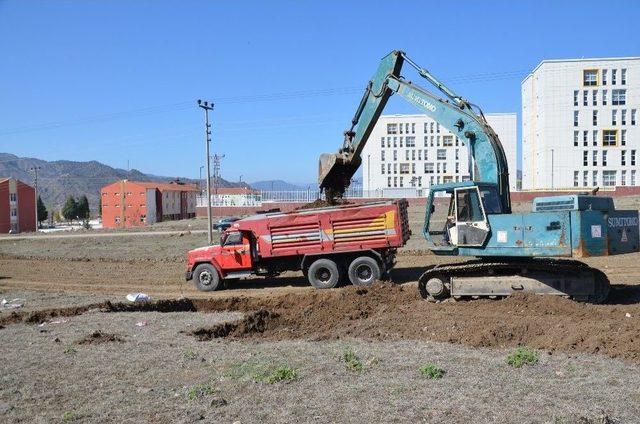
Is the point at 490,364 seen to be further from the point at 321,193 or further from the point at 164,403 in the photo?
the point at 321,193

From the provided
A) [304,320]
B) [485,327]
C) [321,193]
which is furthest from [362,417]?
[321,193]

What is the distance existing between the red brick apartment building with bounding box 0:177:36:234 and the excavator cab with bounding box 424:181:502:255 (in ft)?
268

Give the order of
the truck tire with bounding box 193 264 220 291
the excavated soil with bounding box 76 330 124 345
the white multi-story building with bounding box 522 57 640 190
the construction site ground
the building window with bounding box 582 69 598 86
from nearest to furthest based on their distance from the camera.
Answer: the construction site ground < the excavated soil with bounding box 76 330 124 345 < the truck tire with bounding box 193 264 220 291 < the white multi-story building with bounding box 522 57 640 190 < the building window with bounding box 582 69 598 86

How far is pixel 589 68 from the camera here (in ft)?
285

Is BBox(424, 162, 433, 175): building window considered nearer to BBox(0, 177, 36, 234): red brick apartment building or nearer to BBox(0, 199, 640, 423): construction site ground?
BBox(0, 177, 36, 234): red brick apartment building

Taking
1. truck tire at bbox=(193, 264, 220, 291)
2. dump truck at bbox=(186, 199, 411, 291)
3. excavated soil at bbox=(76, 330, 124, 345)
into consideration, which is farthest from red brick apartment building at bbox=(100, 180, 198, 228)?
excavated soil at bbox=(76, 330, 124, 345)

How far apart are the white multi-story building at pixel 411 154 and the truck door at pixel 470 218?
90198 mm

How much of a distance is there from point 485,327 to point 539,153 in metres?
87.2

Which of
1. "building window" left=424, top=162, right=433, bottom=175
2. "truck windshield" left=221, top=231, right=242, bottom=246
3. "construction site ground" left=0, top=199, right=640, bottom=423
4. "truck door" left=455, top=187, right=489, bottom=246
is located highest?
"building window" left=424, top=162, right=433, bottom=175

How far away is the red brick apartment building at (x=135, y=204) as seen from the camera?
96438mm

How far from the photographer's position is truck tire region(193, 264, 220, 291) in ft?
63.6

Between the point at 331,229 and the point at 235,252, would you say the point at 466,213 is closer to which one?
the point at 331,229

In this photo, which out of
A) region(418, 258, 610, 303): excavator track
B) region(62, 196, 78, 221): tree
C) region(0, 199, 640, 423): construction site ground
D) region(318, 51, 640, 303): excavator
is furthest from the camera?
region(62, 196, 78, 221): tree

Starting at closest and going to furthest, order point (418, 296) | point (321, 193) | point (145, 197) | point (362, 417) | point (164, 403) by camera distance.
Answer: point (362, 417), point (164, 403), point (418, 296), point (321, 193), point (145, 197)
